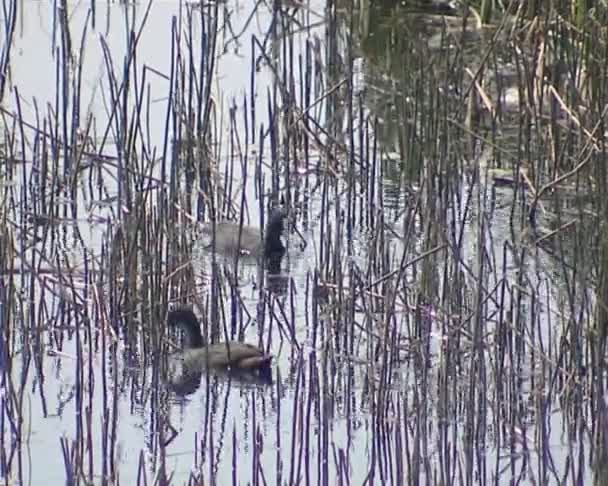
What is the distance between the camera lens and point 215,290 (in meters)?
6.16

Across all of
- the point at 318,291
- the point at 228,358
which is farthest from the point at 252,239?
the point at 228,358

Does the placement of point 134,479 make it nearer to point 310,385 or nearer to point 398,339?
point 310,385

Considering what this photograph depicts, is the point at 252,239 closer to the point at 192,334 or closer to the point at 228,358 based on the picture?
the point at 192,334

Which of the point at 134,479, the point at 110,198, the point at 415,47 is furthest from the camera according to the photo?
the point at 415,47

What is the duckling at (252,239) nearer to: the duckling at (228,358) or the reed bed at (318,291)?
the reed bed at (318,291)

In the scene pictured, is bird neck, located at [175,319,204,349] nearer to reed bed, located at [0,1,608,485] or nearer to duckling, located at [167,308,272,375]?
duckling, located at [167,308,272,375]

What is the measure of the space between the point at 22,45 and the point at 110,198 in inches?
98.0

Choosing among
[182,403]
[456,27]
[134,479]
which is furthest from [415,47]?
[134,479]

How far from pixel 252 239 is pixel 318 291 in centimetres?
93

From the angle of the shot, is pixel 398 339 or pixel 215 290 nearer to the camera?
pixel 398 339

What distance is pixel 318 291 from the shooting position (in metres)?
6.14

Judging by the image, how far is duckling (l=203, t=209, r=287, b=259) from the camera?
693cm

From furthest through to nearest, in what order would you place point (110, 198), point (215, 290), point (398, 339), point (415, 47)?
point (415, 47), point (110, 198), point (215, 290), point (398, 339)

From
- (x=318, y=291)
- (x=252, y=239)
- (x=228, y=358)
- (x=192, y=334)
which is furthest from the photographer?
(x=252, y=239)
